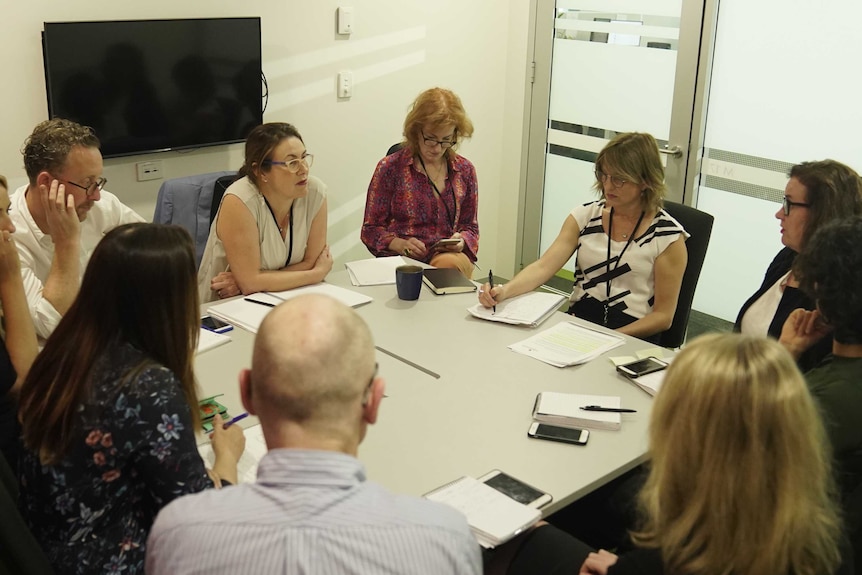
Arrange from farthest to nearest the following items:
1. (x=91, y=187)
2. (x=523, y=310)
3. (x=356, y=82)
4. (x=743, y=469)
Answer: (x=356, y=82), (x=523, y=310), (x=91, y=187), (x=743, y=469)

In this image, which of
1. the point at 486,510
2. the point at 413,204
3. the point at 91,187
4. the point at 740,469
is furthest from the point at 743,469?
the point at 413,204

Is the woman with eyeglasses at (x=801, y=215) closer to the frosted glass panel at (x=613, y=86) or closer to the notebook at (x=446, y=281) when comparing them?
the notebook at (x=446, y=281)

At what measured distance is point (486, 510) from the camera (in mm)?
1717

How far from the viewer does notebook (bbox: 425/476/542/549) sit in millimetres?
1649

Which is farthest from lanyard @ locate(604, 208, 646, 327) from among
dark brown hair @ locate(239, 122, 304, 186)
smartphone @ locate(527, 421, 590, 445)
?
dark brown hair @ locate(239, 122, 304, 186)

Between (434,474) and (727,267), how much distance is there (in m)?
2.86

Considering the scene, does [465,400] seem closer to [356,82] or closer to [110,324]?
[110,324]

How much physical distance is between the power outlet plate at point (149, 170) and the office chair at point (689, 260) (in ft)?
7.41

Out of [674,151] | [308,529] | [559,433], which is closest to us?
[308,529]

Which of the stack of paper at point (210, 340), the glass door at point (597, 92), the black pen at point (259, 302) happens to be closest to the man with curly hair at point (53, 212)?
the stack of paper at point (210, 340)

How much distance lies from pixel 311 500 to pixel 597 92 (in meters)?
3.95

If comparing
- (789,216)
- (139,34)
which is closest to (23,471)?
(789,216)

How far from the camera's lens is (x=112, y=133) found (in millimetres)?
3584

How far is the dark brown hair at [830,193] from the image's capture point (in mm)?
2475
